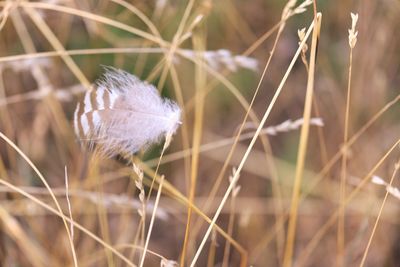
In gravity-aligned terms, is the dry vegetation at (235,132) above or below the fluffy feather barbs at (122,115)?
below

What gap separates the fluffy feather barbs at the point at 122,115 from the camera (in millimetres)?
904

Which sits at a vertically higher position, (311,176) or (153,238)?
(311,176)

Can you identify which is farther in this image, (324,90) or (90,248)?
(324,90)

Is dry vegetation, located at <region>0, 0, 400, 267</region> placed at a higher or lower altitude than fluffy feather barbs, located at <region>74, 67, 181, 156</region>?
lower

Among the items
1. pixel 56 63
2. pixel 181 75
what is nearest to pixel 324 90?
pixel 181 75

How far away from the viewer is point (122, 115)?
93cm

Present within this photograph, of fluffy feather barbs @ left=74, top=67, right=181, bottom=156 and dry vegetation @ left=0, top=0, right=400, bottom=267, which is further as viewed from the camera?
dry vegetation @ left=0, top=0, right=400, bottom=267

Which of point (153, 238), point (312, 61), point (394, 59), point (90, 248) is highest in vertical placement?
point (312, 61)

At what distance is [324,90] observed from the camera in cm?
185

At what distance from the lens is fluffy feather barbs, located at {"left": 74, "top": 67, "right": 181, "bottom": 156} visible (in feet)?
2.97

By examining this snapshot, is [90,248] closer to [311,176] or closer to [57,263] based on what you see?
[57,263]

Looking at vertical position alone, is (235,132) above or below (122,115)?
below

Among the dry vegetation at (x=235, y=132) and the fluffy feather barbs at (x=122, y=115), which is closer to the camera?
the fluffy feather barbs at (x=122, y=115)

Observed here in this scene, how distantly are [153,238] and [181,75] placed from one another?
1.51 ft
